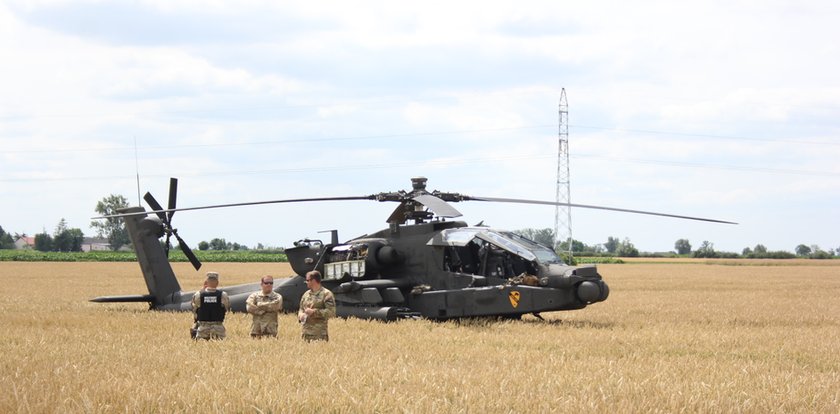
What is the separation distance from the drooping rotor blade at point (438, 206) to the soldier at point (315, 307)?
3596 millimetres

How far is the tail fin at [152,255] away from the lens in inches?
880

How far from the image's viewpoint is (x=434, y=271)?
18891 mm

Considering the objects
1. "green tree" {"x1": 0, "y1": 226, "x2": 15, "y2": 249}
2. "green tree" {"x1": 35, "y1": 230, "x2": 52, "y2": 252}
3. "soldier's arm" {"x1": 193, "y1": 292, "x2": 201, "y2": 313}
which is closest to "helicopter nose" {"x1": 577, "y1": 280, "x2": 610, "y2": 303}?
"soldier's arm" {"x1": 193, "y1": 292, "x2": 201, "y2": 313}

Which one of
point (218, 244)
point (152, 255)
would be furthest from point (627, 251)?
point (152, 255)

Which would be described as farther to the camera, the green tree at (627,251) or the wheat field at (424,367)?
the green tree at (627,251)

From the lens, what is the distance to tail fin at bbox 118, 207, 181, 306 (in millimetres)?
22359

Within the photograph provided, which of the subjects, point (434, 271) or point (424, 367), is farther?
point (434, 271)

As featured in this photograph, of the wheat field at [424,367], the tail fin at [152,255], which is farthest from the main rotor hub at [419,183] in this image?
the tail fin at [152,255]

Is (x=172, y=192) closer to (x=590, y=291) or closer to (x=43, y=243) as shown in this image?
(x=590, y=291)

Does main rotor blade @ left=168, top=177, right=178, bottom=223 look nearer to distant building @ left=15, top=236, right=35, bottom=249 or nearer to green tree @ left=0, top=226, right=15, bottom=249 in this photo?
green tree @ left=0, top=226, right=15, bottom=249

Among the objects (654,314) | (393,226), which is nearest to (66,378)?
(393,226)

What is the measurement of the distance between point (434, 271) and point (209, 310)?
587 cm

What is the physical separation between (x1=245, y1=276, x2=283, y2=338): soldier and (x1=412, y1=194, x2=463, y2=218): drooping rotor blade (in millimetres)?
3645

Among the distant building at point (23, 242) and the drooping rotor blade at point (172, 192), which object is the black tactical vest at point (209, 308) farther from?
the distant building at point (23, 242)
